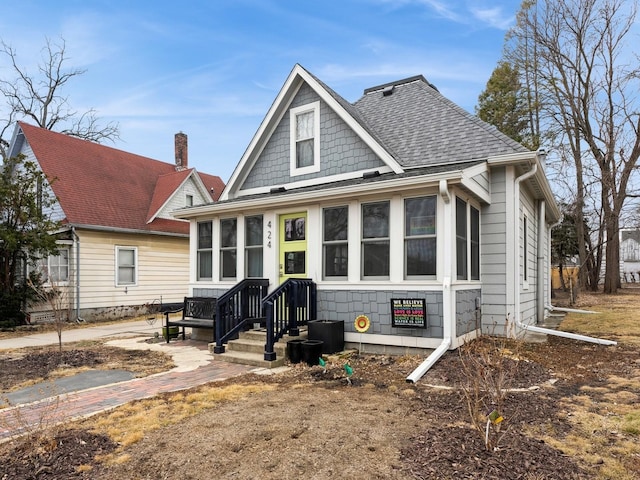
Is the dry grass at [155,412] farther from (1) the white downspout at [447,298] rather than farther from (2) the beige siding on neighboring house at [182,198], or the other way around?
(2) the beige siding on neighboring house at [182,198]

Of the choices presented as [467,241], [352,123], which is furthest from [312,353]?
[352,123]

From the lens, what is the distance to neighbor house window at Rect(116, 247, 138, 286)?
51.2 feet

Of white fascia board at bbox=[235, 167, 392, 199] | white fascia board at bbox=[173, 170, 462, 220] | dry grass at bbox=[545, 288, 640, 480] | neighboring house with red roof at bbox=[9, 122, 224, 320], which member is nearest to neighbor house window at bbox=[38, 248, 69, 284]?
neighboring house with red roof at bbox=[9, 122, 224, 320]

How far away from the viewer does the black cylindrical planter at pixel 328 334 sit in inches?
296

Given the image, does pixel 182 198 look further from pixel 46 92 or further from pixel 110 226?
pixel 46 92

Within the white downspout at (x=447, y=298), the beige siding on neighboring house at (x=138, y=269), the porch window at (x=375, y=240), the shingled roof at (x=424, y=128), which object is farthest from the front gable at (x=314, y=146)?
the beige siding on neighboring house at (x=138, y=269)

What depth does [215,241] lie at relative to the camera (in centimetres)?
1006

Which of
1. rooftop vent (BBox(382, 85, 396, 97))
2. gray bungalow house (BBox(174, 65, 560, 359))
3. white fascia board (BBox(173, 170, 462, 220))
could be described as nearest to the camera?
white fascia board (BBox(173, 170, 462, 220))

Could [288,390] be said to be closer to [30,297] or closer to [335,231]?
[335,231]

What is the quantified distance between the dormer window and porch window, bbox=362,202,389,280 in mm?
2351

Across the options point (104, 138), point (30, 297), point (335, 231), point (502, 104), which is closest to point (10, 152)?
point (30, 297)

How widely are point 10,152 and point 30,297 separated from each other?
21.6ft

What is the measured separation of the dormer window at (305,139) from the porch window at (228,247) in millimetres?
1870

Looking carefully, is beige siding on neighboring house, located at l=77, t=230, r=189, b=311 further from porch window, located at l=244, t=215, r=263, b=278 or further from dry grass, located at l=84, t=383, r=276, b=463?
dry grass, located at l=84, t=383, r=276, b=463
